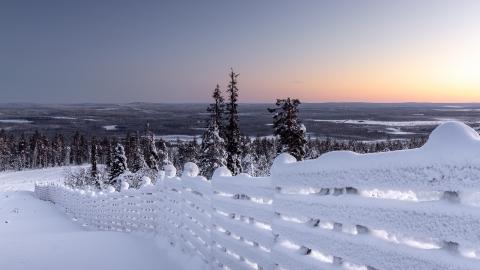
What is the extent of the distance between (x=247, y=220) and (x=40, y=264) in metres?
4.20

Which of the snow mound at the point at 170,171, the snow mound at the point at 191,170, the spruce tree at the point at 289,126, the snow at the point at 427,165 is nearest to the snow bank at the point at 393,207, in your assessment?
the snow at the point at 427,165

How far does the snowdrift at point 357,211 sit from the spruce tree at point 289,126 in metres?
34.5

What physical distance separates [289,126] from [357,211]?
38587mm

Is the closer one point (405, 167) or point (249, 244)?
point (405, 167)

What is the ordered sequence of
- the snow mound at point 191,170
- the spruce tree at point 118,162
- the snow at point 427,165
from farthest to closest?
1. the spruce tree at point 118,162
2. the snow mound at point 191,170
3. the snow at point 427,165

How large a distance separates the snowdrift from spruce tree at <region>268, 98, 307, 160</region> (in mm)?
34482

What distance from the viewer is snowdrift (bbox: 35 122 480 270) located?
233 cm

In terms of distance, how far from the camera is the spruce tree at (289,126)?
136ft

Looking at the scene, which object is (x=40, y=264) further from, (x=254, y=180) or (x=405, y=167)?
(x=405, y=167)

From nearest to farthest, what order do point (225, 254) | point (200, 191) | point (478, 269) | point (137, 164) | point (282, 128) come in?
1. point (478, 269)
2. point (225, 254)
3. point (200, 191)
4. point (282, 128)
5. point (137, 164)

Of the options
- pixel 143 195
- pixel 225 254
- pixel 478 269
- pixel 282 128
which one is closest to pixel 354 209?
pixel 478 269

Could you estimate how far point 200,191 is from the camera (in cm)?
760

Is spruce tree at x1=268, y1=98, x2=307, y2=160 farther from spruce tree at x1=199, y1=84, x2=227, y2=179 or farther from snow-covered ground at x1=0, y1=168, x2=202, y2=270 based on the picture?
snow-covered ground at x1=0, y1=168, x2=202, y2=270

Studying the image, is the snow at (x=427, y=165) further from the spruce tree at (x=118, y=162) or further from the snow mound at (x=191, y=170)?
the spruce tree at (x=118, y=162)
